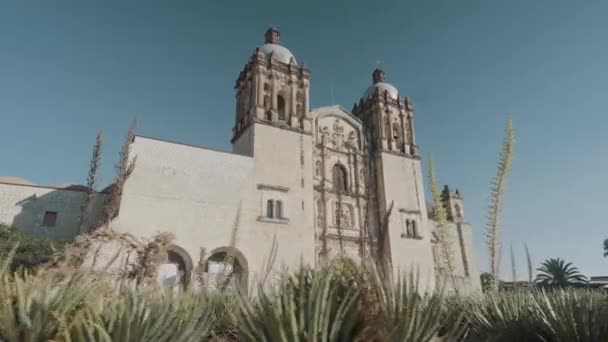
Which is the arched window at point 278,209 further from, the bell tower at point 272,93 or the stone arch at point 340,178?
the stone arch at point 340,178

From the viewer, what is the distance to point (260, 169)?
15406 mm

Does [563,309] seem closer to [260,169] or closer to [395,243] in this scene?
[260,169]

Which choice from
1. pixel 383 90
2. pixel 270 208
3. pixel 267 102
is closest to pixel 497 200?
pixel 270 208

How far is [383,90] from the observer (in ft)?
71.3

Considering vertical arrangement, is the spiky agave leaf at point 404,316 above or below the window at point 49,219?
below

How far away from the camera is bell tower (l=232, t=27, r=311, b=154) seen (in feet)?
55.2

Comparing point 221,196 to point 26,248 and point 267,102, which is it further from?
point 26,248

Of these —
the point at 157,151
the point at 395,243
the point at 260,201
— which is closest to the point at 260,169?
the point at 260,201

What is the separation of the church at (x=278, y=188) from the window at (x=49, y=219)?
27mm

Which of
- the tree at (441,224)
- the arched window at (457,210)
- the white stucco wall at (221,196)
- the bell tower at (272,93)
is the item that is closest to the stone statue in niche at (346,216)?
the white stucco wall at (221,196)

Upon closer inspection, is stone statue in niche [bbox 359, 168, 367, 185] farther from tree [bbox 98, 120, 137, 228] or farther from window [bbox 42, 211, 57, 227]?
tree [bbox 98, 120, 137, 228]

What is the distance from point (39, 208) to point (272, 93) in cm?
1052

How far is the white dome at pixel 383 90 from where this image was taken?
858 inches

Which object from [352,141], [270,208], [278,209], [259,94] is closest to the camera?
[270,208]
